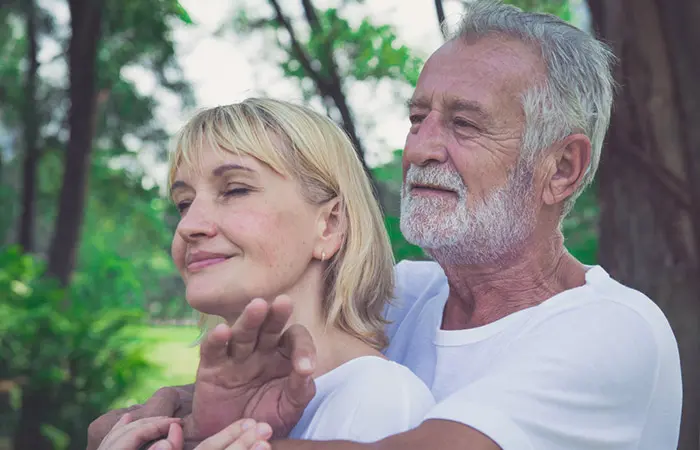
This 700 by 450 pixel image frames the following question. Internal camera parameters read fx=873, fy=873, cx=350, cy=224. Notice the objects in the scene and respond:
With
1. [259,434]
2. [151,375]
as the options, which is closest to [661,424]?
[259,434]

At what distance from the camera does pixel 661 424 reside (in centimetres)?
229

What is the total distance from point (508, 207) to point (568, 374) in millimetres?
654

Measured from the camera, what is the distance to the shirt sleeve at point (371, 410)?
190cm

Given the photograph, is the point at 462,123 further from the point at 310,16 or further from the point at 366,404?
the point at 310,16

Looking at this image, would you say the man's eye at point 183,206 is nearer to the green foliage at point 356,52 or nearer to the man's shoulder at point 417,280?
the man's shoulder at point 417,280

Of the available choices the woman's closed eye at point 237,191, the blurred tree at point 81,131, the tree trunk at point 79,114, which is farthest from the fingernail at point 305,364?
the tree trunk at point 79,114

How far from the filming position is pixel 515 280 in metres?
2.54

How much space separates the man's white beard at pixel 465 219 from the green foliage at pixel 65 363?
18.9 ft

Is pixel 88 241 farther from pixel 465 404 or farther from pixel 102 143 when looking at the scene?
pixel 465 404

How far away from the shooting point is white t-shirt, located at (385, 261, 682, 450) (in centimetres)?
191

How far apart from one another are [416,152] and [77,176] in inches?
354

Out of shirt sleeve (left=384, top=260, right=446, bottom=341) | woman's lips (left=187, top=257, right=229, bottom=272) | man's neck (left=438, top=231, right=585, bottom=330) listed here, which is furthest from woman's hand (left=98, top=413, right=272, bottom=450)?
man's neck (left=438, top=231, right=585, bottom=330)

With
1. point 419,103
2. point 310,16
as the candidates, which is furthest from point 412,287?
point 310,16

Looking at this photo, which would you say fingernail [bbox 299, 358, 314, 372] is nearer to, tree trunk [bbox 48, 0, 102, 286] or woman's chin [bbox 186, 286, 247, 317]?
woman's chin [bbox 186, 286, 247, 317]
